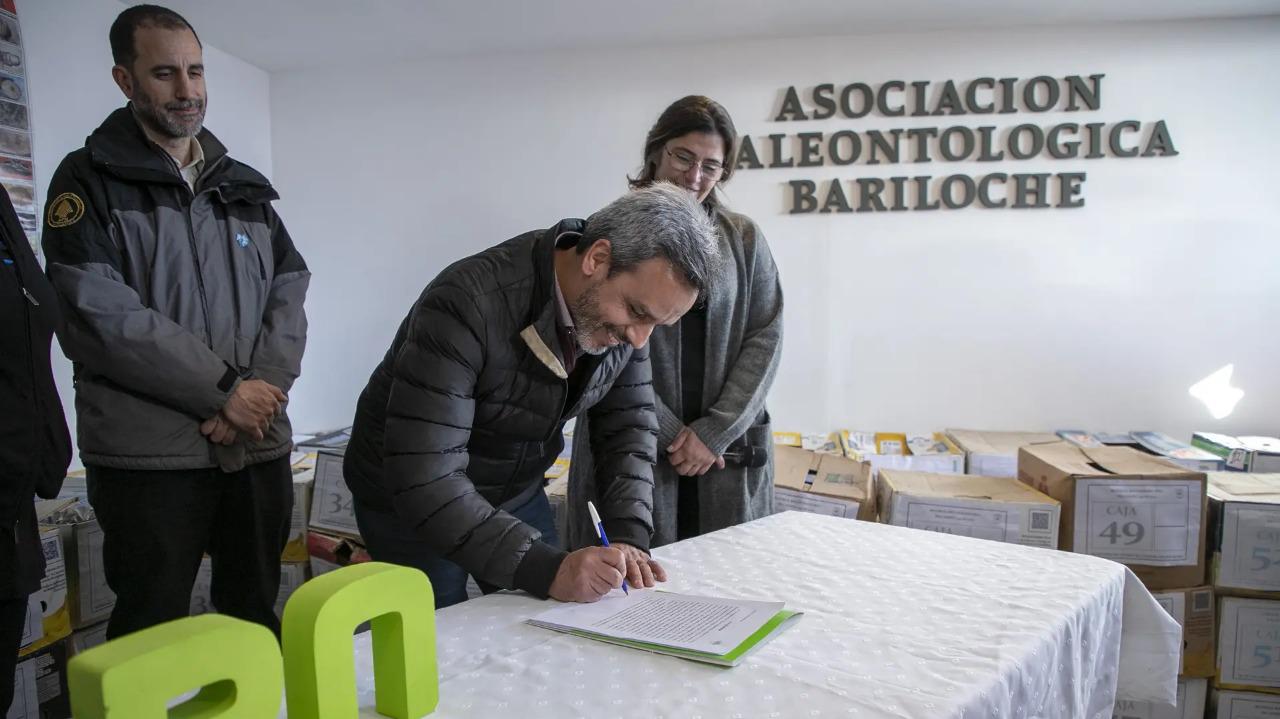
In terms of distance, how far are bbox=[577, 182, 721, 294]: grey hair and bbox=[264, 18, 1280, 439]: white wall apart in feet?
7.08

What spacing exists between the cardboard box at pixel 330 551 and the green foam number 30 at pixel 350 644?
7.38 ft

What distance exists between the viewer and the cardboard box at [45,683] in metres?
2.29

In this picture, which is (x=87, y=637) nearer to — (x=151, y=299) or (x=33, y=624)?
(x=33, y=624)

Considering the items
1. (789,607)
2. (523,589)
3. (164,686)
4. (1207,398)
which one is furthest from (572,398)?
(1207,398)

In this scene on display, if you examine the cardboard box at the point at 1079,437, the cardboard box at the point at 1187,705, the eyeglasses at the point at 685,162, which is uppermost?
the eyeglasses at the point at 685,162

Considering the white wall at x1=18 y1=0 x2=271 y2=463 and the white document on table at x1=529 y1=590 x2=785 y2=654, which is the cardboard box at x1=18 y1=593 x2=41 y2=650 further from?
the white document on table at x1=529 y1=590 x2=785 y2=654

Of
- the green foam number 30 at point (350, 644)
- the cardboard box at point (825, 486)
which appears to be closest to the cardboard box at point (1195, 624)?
the cardboard box at point (825, 486)

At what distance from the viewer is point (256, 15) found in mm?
3203

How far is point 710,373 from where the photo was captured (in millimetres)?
2107

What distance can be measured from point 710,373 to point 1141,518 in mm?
1338

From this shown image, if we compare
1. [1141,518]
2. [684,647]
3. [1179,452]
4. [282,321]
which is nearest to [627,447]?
[684,647]

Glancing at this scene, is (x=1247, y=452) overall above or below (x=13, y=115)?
below

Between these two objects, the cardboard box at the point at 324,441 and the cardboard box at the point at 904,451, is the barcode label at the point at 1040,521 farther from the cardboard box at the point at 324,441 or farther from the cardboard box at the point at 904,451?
the cardboard box at the point at 324,441

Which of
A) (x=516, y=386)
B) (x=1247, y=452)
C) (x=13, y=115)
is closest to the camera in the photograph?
(x=516, y=386)
